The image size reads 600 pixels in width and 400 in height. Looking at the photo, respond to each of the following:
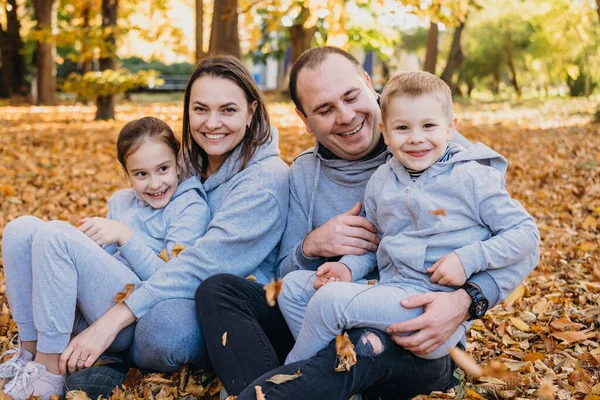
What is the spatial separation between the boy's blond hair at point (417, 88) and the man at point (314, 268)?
1.08 feet

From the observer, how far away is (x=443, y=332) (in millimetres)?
2553

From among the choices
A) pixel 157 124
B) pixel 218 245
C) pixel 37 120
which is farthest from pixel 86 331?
pixel 37 120

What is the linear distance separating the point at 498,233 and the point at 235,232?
3.68 feet

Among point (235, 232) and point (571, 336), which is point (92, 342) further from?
point (571, 336)

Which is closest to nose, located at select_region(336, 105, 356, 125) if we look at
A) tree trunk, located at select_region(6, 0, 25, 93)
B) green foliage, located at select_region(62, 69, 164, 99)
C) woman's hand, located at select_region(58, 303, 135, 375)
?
woman's hand, located at select_region(58, 303, 135, 375)

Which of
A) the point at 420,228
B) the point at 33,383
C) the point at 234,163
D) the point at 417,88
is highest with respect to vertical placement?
the point at 417,88

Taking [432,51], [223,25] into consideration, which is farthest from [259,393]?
[432,51]

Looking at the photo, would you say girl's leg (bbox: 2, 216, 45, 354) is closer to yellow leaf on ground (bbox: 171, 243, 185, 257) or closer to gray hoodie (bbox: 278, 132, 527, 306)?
yellow leaf on ground (bbox: 171, 243, 185, 257)

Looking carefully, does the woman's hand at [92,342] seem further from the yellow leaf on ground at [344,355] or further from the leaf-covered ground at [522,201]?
the yellow leaf on ground at [344,355]

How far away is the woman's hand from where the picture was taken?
2877mm

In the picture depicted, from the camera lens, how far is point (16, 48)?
825 inches

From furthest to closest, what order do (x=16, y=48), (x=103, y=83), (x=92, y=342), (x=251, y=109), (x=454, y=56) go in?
(x=16, y=48) → (x=454, y=56) → (x=103, y=83) → (x=251, y=109) → (x=92, y=342)

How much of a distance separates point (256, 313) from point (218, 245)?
352 mm

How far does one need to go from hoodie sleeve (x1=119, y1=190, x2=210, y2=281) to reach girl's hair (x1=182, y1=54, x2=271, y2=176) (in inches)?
10.6
